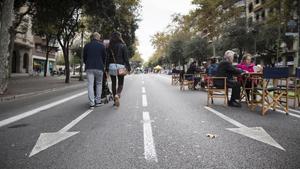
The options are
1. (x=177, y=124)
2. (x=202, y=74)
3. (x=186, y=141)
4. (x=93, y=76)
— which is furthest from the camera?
(x=202, y=74)

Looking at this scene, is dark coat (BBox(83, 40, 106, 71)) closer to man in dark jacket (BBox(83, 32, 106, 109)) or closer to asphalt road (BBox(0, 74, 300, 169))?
man in dark jacket (BBox(83, 32, 106, 109))

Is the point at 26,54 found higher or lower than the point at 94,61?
higher

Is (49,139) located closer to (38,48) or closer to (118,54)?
(118,54)

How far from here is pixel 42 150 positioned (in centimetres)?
433

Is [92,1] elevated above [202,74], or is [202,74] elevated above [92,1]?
[92,1]

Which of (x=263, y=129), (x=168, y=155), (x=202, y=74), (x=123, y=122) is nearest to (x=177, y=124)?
(x=123, y=122)

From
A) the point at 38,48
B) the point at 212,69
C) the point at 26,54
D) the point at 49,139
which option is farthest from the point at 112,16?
the point at 38,48

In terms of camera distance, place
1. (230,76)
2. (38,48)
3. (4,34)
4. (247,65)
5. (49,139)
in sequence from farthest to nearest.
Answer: (38,48) → (4,34) → (247,65) → (230,76) → (49,139)

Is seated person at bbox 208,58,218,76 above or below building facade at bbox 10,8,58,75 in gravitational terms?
below

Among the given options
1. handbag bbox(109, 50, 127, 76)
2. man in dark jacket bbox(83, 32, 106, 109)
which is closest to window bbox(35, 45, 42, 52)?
man in dark jacket bbox(83, 32, 106, 109)

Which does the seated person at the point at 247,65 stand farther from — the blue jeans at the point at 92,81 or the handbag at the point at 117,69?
the blue jeans at the point at 92,81

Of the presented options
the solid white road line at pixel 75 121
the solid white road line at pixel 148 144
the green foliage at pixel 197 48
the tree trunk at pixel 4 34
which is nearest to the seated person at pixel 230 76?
the solid white road line at pixel 148 144

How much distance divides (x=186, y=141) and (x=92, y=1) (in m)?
15.3

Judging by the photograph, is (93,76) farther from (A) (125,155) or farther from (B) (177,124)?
(A) (125,155)
